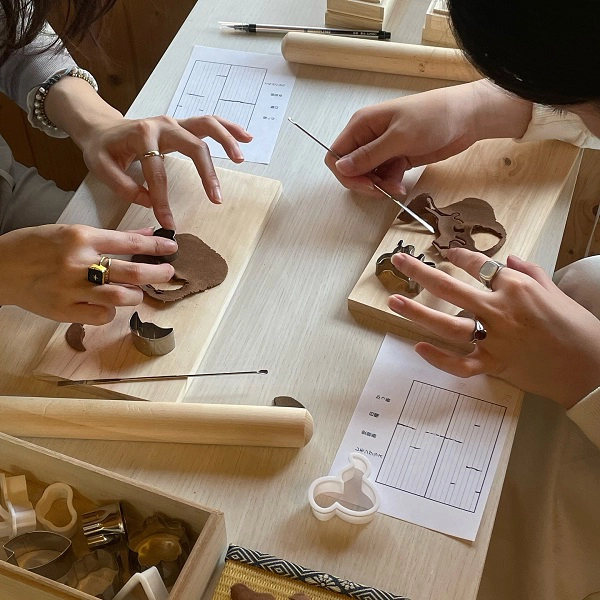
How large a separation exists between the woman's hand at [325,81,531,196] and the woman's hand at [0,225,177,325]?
0.32 m

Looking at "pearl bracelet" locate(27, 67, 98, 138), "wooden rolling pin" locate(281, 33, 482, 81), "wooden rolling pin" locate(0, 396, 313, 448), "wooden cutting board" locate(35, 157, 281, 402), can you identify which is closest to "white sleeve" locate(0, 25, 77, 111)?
"pearl bracelet" locate(27, 67, 98, 138)

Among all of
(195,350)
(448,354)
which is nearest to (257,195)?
(195,350)

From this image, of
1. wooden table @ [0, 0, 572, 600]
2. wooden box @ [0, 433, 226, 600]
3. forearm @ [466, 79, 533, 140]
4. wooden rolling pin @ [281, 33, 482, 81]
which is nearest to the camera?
wooden box @ [0, 433, 226, 600]

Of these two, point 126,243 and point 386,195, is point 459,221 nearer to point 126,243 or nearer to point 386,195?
point 386,195

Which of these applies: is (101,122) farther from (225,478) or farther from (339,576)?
(339,576)

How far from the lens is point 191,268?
1.04 meters

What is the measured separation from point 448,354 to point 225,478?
0.31 meters

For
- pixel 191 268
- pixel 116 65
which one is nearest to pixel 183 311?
pixel 191 268

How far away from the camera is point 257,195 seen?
3.75 feet

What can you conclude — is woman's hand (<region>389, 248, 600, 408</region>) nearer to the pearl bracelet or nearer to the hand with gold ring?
the hand with gold ring

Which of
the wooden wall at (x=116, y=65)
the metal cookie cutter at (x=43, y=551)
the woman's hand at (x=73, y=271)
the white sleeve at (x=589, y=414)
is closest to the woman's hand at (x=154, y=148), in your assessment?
the woman's hand at (x=73, y=271)

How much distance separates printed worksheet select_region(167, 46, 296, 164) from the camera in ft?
4.09

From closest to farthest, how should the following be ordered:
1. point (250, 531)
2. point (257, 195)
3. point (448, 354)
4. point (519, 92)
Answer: point (519, 92), point (250, 531), point (448, 354), point (257, 195)

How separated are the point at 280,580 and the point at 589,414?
43 centimetres
